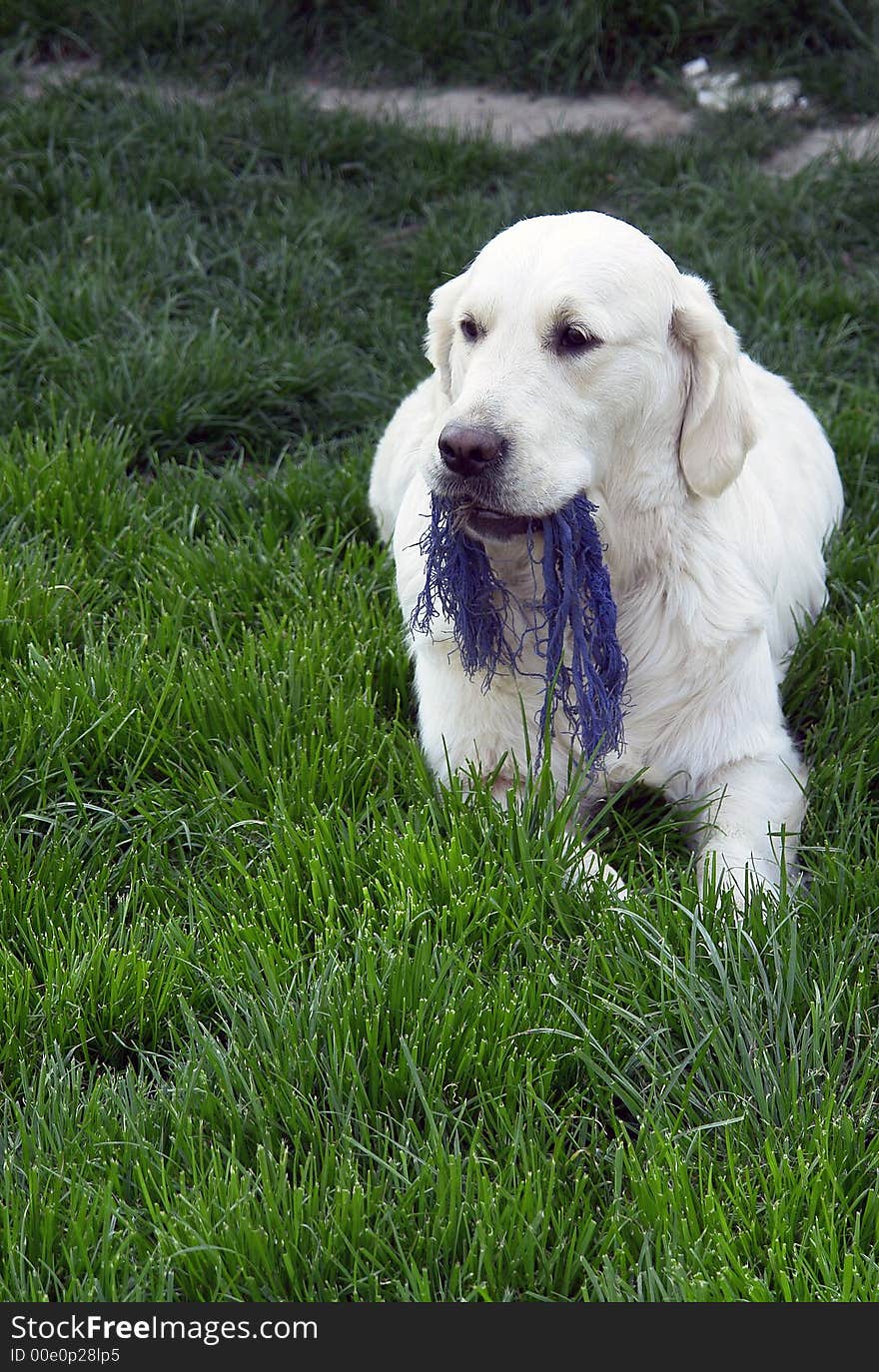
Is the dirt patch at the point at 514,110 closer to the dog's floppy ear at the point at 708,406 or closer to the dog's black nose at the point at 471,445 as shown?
the dog's floppy ear at the point at 708,406

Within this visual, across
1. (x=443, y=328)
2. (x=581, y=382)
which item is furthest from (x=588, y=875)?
(x=443, y=328)

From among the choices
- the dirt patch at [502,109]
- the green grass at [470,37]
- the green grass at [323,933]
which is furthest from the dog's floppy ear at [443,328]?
the green grass at [470,37]

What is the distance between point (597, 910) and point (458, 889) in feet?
0.82

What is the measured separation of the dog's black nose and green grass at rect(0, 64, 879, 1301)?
0.65 m

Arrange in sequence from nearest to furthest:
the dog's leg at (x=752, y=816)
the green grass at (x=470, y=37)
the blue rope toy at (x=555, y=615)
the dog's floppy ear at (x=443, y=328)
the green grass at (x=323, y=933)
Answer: the green grass at (x=323, y=933)
the blue rope toy at (x=555, y=615)
the dog's leg at (x=752, y=816)
the dog's floppy ear at (x=443, y=328)
the green grass at (x=470, y=37)

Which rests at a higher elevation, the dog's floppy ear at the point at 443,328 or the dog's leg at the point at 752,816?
the dog's floppy ear at the point at 443,328

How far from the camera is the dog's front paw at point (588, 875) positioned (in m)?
2.62

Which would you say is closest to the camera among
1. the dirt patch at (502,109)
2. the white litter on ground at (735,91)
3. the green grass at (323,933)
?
the green grass at (323,933)

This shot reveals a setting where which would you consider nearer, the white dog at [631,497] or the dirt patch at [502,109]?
the white dog at [631,497]

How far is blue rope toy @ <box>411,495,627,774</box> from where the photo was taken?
8.89 feet

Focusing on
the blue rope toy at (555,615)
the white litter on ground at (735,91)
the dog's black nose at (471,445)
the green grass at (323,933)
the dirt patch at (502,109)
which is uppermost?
the white litter on ground at (735,91)

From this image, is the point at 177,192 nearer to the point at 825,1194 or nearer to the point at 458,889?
the point at 458,889

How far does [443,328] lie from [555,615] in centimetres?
70

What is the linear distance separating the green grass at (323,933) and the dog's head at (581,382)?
0.63m
